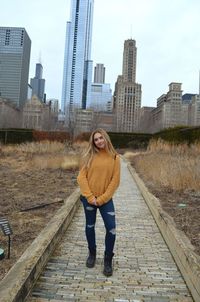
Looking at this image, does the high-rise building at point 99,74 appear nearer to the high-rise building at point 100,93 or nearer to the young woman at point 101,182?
the high-rise building at point 100,93

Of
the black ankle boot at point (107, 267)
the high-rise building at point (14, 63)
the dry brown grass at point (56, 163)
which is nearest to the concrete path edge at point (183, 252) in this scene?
the black ankle boot at point (107, 267)

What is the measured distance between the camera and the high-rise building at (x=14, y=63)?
119 m

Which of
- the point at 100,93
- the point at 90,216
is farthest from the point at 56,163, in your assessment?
the point at 100,93

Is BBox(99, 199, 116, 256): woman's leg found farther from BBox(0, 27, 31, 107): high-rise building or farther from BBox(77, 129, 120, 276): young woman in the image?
BBox(0, 27, 31, 107): high-rise building

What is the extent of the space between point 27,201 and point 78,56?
134 meters

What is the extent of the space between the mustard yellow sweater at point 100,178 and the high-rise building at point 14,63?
4532 inches

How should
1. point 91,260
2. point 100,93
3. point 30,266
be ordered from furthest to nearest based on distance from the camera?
point 100,93 → point 91,260 → point 30,266

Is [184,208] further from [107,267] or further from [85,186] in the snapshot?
[85,186]

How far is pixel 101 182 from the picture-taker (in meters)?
4.01

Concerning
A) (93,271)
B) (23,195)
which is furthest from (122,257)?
(23,195)

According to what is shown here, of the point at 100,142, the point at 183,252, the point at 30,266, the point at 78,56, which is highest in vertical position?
the point at 78,56

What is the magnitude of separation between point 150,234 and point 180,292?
2226 millimetres

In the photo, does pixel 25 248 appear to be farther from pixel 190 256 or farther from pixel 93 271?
pixel 190 256

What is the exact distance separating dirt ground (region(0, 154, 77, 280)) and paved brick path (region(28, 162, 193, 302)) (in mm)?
461
